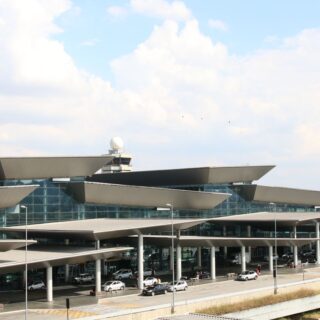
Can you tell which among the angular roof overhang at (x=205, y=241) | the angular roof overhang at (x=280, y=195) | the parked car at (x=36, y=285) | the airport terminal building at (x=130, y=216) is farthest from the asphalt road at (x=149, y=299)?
the angular roof overhang at (x=280, y=195)

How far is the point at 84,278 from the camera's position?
73438mm

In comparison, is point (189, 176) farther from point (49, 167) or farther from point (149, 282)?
point (49, 167)

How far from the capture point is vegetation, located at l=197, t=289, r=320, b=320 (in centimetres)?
5581

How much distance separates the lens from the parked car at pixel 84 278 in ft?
240

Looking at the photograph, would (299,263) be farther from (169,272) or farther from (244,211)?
(169,272)

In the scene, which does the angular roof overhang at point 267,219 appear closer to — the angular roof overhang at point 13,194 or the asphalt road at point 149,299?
the asphalt road at point 149,299

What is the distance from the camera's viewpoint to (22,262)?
56250mm

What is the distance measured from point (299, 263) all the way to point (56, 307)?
4567 centimetres

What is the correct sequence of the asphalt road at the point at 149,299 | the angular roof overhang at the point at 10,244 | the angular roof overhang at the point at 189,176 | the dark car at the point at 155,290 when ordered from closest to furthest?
Result: the asphalt road at the point at 149,299, the angular roof overhang at the point at 10,244, the dark car at the point at 155,290, the angular roof overhang at the point at 189,176

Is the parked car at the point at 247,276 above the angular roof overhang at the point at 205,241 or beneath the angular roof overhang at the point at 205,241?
beneath

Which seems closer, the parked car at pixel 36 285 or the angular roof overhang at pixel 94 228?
the angular roof overhang at pixel 94 228

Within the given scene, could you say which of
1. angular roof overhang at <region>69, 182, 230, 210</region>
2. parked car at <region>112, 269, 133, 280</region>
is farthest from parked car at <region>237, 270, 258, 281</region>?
angular roof overhang at <region>69, 182, 230, 210</region>

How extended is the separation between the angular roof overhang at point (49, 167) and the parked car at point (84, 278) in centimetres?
1145

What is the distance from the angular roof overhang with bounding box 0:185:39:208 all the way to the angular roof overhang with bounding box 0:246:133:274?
549 cm
